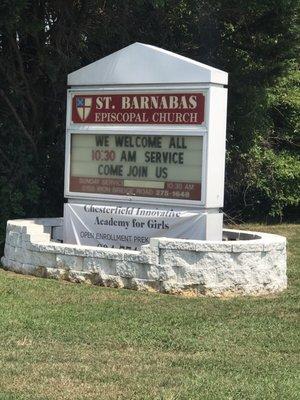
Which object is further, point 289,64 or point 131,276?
point 289,64

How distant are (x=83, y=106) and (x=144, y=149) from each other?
1137 millimetres

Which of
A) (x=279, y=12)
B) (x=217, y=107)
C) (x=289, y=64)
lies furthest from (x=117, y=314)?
(x=289, y=64)

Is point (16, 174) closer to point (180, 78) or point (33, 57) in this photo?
point (33, 57)

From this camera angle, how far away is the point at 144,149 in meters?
9.33

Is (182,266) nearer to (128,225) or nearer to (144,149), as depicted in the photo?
(128,225)

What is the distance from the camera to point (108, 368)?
218 inches

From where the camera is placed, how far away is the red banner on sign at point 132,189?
8.94m

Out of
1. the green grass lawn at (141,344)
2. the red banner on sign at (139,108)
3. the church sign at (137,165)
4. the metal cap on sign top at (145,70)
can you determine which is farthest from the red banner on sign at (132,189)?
the green grass lawn at (141,344)

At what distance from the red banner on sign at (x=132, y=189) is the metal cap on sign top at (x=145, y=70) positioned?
1.30 m

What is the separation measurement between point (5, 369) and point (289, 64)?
10913 millimetres

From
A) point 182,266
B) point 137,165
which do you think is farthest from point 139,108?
point 182,266

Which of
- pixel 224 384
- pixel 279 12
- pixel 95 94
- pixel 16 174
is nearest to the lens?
pixel 224 384

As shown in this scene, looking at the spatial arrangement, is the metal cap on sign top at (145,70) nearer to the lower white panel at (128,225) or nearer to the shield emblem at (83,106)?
the shield emblem at (83,106)

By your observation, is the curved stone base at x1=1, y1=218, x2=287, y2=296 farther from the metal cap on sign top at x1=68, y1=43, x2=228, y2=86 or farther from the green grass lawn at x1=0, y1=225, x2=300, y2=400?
the metal cap on sign top at x1=68, y1=43, x2=228, y2=86
